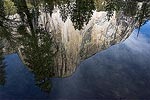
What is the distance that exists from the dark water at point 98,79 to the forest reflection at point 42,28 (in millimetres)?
655

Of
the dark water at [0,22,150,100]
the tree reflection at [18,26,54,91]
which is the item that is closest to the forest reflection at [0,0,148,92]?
the tree reflection at [18,26,54,91]

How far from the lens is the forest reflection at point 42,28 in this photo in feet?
64.8

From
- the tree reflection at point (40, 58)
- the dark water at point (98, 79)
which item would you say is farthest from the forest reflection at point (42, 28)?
the dark water at point (98, 79)

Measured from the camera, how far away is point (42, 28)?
981 inches

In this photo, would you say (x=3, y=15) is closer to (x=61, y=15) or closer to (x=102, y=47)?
(x=61, y=15)

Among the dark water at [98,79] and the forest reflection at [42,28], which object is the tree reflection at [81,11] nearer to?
the forest reflection at [42,28]

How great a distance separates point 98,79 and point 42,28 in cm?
750

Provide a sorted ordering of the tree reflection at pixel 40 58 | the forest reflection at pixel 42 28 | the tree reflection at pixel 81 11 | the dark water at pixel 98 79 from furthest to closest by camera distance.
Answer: the tree reflection at pixel 81 11 → the forest reflection at pixel 42 28 → the tree reflection at pixel 40 58 → the dark water at pixel 98 79

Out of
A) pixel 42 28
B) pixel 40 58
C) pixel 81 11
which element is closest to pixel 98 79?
pixel 40 58

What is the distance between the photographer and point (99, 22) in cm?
2947

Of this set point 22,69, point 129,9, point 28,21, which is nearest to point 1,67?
point 22,69

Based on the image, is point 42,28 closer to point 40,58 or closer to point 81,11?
point 81,11

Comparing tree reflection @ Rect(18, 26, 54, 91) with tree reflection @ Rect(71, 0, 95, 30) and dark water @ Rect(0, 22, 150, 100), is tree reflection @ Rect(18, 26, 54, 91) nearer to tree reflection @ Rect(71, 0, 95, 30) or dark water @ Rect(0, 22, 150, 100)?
dark water @ Rect(0, 22, 150, 100)

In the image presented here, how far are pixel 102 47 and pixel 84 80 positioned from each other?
5738 millimetres
